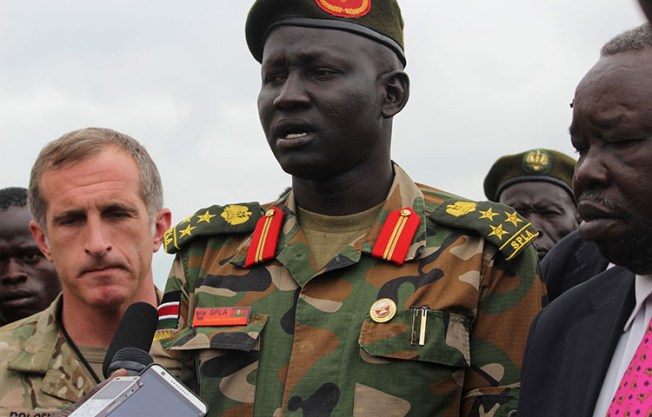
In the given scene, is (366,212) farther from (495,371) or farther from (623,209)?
(623,209)

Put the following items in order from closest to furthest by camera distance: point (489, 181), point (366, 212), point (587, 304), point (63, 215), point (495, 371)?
point (587, 304), point (495, 371), point (366, 212), point (63, 215), point (489, 181)

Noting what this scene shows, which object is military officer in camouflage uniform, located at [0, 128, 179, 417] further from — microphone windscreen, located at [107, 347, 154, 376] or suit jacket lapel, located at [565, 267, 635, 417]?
suit jacket lapel, located at [565, 267, 635, 417]

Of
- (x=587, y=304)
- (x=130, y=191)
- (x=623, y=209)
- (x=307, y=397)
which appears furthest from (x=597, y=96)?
(x=130, y=191)

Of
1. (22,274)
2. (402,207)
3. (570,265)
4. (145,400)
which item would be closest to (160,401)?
(145,400)

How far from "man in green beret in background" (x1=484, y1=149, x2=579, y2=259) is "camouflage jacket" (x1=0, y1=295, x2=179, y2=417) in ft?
12.8

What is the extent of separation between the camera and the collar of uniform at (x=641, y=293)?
2.90 m

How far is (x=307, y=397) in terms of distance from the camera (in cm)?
338

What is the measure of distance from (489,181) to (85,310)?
430 cm

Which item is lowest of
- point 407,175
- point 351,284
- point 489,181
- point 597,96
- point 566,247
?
point 489,181

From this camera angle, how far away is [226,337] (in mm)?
3512

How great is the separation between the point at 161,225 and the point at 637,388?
92.4 inches

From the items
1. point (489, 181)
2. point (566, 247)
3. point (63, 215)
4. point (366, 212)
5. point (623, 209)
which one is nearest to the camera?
point (623, 209)

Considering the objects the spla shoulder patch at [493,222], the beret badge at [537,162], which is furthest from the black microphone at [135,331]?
the beret badge at [537,162]

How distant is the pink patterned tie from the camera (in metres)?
2.61
